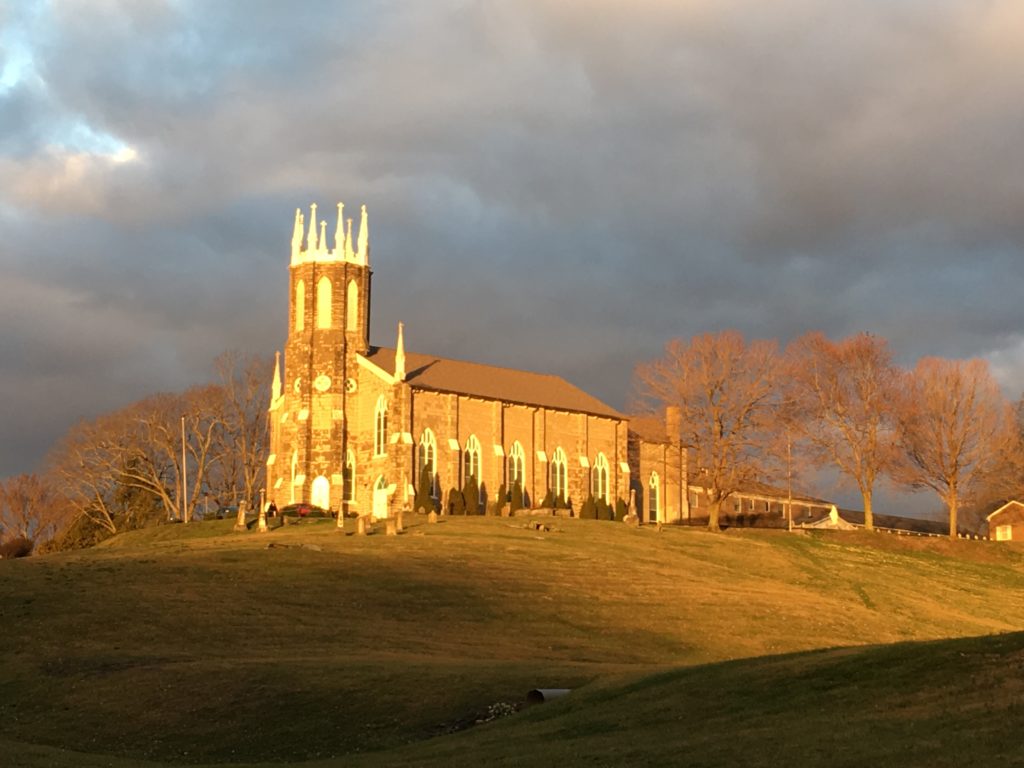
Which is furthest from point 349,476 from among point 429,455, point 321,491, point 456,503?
point 456,503

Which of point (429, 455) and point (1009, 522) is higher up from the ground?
point (429, 455)

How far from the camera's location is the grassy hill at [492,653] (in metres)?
22.3

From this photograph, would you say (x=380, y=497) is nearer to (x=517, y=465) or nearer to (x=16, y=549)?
(x=517, y=465)

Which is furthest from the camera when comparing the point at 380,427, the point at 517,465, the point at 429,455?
the point at 517,465

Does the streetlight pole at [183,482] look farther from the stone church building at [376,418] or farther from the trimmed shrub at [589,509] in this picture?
the trimmed shrub at [589,509]

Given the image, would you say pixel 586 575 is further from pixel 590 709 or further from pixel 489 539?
pixel 590 709

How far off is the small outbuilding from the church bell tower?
4647cm

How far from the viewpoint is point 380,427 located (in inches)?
3322

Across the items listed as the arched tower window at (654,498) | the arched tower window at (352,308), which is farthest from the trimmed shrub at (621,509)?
the arched tower window at (352,308)

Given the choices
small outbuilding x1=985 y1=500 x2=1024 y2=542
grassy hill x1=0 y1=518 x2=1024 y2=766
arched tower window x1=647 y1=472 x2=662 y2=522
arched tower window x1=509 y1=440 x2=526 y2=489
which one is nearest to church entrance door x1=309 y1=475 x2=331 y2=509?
arched tower window x1=509 y1=440 x2=526 y2=489

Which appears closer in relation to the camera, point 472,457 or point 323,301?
point 472,457

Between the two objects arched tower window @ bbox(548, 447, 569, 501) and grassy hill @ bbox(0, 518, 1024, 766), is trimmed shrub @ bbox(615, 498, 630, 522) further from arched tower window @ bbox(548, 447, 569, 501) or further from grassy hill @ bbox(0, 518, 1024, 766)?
grassy hill @ bbox(0, 518, 1024, 766)

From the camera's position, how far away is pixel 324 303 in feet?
286

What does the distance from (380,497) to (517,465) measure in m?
10.5
